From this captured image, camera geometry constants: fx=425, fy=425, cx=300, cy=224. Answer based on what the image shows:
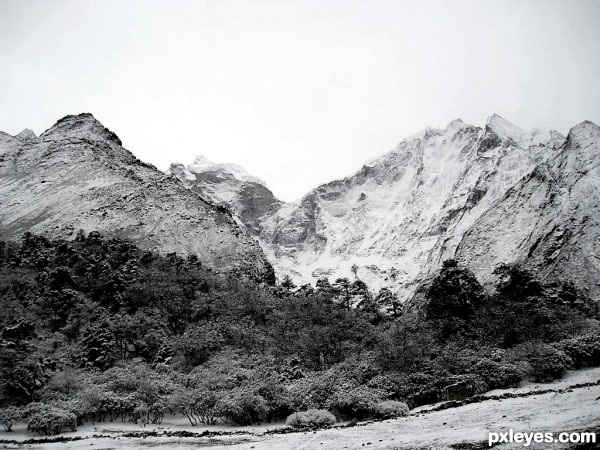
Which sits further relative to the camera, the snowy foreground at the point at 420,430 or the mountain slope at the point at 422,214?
the mountain slope at the point at 422,214

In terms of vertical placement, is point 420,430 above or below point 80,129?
below

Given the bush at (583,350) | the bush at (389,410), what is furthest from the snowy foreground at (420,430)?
the bush at (583,350)

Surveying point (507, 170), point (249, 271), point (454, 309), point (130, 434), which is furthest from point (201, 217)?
point (507, 170)

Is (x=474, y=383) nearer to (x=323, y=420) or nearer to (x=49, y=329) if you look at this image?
(x=323, y=420)

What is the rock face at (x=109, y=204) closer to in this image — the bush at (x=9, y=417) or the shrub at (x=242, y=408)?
the shrub at (x=242, y=408)

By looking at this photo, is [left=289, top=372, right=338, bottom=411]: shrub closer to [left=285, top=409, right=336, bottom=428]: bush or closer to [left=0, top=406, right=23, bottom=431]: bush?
[left=285, top=409, right=336, bottom=428]: bush

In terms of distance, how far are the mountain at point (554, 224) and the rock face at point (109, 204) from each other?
41775 mm

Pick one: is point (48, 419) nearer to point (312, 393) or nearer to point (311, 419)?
point (311, 419)

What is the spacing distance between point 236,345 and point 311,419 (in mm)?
19617

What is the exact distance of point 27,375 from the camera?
100.0 ft

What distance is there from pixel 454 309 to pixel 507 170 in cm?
10676

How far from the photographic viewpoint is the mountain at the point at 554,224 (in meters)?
55.6

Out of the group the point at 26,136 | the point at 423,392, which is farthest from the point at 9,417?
the point at 26,136

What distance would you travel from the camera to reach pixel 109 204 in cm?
8294
